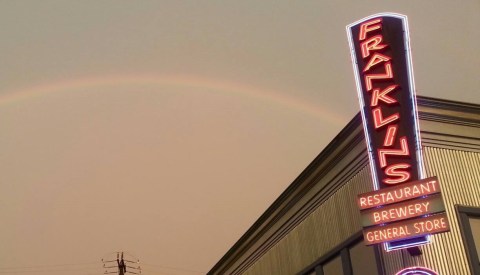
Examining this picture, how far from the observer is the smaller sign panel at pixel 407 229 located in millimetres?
12344

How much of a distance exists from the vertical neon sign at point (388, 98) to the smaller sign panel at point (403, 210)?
0.57m

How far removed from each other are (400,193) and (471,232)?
79.8 inches

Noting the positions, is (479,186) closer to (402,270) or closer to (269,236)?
(402,270)

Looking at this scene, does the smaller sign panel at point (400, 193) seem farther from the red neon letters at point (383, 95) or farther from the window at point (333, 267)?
the window at point (333, 267)

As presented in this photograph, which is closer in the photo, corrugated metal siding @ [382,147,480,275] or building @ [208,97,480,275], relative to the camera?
corrugated metal siding @ [382,147,480,275]

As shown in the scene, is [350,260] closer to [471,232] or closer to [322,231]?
[322,231]

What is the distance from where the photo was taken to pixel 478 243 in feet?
43.5

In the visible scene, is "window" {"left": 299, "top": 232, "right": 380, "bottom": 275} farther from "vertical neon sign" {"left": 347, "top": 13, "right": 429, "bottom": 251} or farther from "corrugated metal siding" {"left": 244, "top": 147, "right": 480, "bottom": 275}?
"vertical neon sign" {"left": 347, "top": 13, "right": 429, "bottom": 251}

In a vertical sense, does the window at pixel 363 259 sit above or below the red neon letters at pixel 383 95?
below

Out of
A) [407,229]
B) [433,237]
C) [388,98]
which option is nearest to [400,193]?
[407,229]

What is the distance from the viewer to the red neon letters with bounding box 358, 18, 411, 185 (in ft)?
44.3

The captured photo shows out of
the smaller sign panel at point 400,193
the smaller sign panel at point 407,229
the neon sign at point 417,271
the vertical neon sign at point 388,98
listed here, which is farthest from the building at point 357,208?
the smaller sign panel at point 400,193

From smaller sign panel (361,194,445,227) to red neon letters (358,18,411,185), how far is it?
0.64 metres

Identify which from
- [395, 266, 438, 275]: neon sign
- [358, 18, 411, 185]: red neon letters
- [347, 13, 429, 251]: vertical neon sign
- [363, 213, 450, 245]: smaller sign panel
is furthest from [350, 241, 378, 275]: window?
[358, 18, 411, 185]: red neon letters
